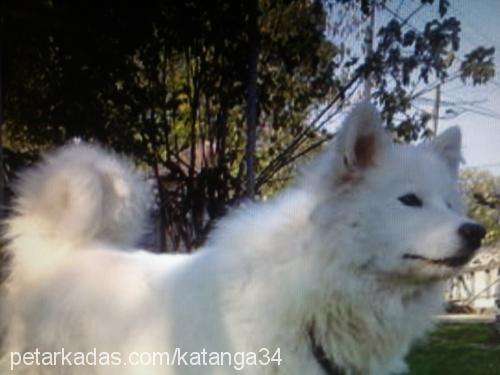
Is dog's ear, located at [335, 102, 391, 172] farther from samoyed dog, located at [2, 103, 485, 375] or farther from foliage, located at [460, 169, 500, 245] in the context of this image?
foliage, located at [460, 169, 500, 245]

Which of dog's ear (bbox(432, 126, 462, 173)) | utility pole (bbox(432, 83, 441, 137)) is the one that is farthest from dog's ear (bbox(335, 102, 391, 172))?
utility pole (bbox(432, 83, 441, 137))

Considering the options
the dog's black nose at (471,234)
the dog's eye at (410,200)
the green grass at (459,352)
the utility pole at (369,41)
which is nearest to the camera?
the dog's black nose at (471,234)

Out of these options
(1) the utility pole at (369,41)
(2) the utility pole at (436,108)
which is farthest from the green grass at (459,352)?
(1) the utility pole at (369,41)

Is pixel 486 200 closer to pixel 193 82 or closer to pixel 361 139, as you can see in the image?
pixel 361 139

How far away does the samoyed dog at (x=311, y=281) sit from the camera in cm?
148

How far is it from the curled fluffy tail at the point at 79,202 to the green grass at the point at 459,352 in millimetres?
1837

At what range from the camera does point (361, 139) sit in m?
1.54

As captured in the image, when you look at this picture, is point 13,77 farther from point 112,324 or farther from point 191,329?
point 191,329

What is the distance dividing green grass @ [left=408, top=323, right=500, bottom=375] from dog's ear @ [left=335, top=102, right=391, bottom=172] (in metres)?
2.01

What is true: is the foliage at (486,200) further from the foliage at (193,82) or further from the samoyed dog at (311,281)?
the samoyed dog at (311,281)

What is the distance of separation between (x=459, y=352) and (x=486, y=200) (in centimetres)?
163

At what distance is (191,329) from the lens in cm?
155

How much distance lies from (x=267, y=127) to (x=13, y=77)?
1181mm

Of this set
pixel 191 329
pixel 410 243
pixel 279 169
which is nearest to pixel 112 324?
pixel 191 329
